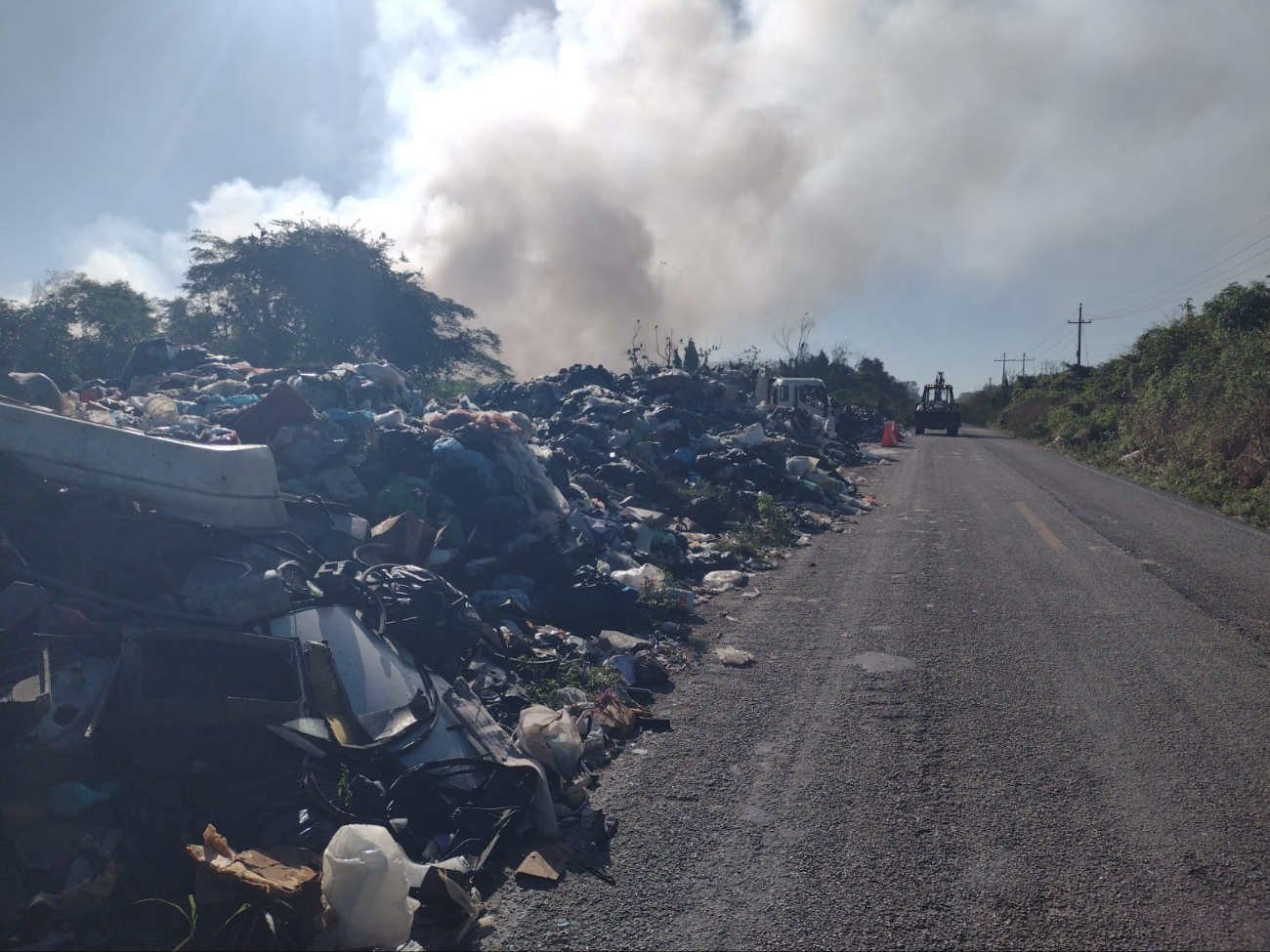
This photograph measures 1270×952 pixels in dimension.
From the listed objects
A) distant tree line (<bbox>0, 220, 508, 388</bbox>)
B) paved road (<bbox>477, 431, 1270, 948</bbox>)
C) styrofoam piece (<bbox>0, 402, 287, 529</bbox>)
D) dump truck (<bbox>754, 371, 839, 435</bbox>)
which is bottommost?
paved road (<bbox>477, 431, 1270, 948</bbox>)

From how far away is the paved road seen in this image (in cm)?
258

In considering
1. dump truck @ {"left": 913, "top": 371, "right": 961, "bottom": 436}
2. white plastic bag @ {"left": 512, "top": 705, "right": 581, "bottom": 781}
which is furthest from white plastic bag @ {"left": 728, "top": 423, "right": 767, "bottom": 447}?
dump truck @ {"left": 913, "top": 371, "right": 961, "bottom": 436}

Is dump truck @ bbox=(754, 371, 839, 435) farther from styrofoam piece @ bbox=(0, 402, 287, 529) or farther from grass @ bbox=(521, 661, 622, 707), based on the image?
styrofoam piece @ bbox=(0, 402, 287, 529)

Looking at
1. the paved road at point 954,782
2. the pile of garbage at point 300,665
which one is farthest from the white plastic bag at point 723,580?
the paved road at point 954,782

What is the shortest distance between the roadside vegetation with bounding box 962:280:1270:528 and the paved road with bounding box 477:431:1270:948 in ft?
23.8

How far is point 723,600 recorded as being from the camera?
707 cm

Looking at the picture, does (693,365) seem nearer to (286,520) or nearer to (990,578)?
(990,578)

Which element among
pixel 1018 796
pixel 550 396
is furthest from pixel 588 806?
pixel 550 396

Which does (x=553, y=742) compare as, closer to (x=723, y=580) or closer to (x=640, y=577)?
(x=640, y=577)

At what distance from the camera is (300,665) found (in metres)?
3.78

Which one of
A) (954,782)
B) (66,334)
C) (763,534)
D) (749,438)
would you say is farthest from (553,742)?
(66,334)

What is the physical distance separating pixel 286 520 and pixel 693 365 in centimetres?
2474

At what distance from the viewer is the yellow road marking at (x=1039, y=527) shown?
8555 mm

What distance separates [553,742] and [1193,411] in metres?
18.8
